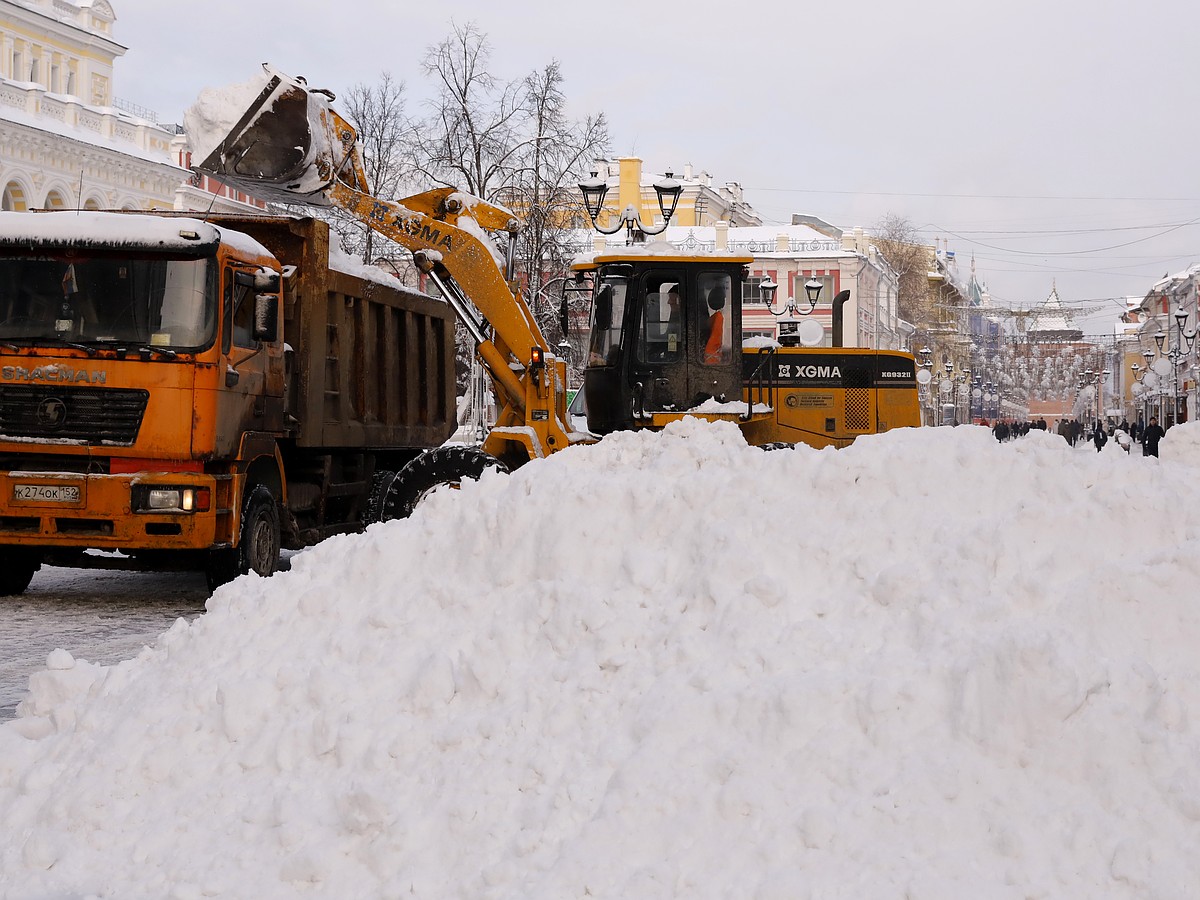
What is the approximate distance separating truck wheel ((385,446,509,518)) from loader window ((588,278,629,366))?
4.68 feet

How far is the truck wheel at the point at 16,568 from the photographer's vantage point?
440 inches

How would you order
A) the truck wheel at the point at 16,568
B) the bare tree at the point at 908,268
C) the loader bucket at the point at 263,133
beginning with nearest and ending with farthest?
1. the loader bucket at the point at 263,133
2. the truck wheel at the point at 16,568
3. the bare tree at the point at 908,268

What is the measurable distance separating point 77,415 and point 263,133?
111 inches

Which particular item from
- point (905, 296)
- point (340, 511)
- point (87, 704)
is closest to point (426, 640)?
point (87, 704)

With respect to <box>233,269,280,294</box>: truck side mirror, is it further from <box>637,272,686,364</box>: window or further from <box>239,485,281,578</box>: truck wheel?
<box>637,272,686,364</box>: window

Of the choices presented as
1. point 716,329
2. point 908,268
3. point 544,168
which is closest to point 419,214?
point 716,329

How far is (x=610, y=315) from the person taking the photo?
38.7ft

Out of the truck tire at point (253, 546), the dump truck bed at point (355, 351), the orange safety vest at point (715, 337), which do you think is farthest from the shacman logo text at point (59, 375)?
the orange safety vest at point (715, 337)

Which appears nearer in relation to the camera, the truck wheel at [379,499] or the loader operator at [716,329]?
the truck wheel at [379,499]

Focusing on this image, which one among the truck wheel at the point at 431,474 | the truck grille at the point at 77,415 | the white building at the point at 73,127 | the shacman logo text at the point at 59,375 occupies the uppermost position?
the white building at the point at 73,127

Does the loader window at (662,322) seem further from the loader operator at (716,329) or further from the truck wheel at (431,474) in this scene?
the truck wheel at (431,474)

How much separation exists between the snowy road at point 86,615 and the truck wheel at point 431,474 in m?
1.81

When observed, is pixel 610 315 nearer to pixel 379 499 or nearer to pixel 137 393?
pixel 379 499

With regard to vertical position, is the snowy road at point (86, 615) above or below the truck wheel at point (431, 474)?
below
